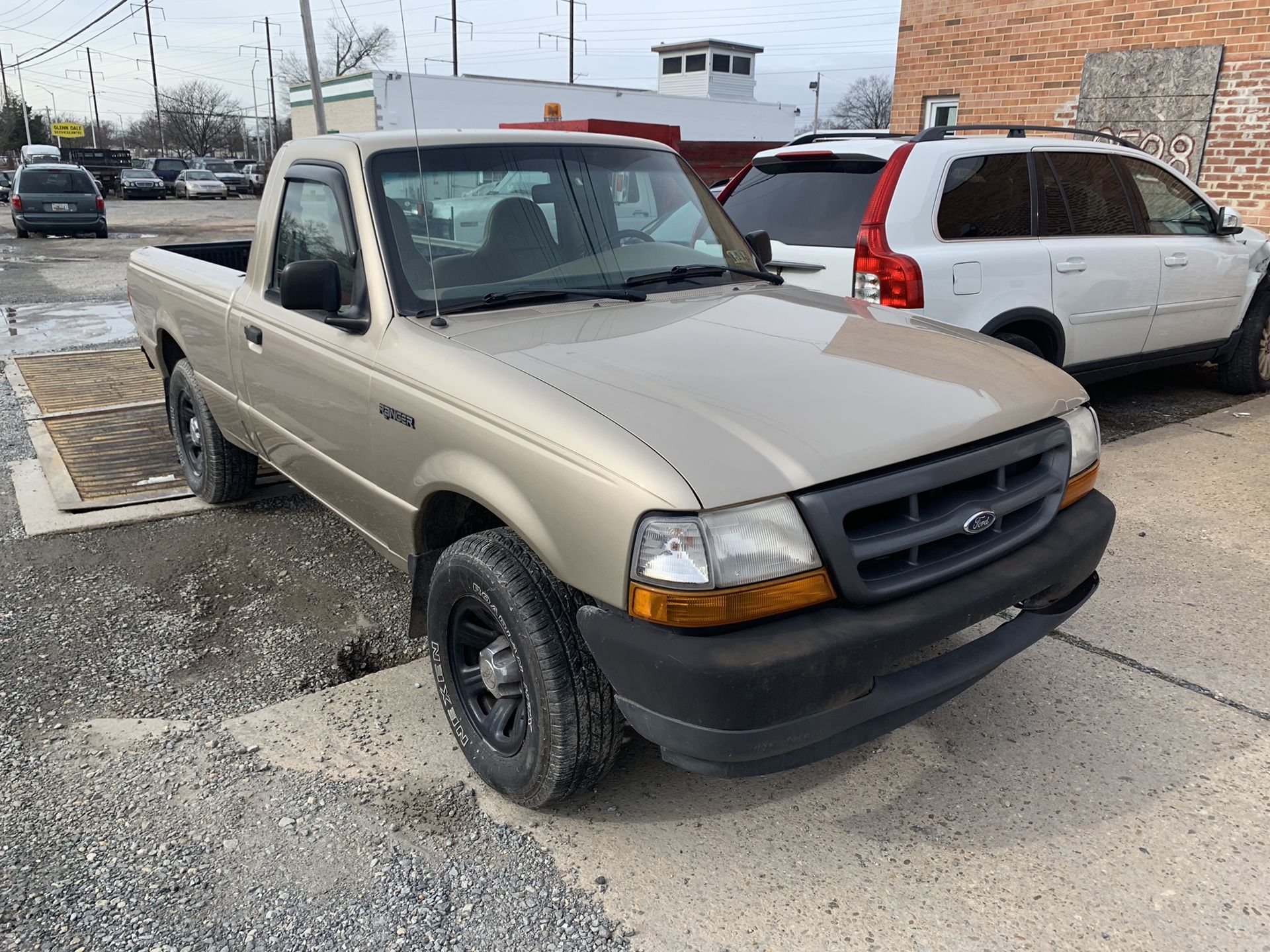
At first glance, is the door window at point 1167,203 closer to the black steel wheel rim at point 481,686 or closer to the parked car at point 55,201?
the black steel wheel rim at point 481,686

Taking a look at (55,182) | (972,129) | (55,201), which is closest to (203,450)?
(972,129)

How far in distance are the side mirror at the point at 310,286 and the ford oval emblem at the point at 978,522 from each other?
2031mm

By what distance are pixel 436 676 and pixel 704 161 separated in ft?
63.8

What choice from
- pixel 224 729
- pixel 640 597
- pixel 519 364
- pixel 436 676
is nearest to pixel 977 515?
pixel 640 597

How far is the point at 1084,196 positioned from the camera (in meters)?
6.00

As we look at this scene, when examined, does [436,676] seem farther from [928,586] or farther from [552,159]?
[552,159]

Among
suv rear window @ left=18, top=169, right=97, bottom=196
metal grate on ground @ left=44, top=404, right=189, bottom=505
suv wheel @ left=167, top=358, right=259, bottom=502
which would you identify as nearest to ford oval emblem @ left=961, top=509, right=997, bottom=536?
suv wheel @ left=167, top=358, right=259, bottom=502

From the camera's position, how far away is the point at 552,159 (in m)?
3.62

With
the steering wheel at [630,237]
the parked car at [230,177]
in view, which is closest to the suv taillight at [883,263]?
the steering wheel at [630,237]

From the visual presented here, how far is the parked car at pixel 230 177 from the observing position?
47.3m

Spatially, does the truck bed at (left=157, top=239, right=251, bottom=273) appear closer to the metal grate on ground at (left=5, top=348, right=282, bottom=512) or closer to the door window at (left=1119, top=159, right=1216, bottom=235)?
the metal grate on ground at (left=5, top=348, right=282, bottom=512)

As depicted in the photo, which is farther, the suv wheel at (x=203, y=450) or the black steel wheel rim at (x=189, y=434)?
the black steel wheel rim at (x=189, y=434)

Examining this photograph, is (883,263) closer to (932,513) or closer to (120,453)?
(932,513)

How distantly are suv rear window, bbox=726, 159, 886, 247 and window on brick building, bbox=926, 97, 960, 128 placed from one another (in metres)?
7.17
